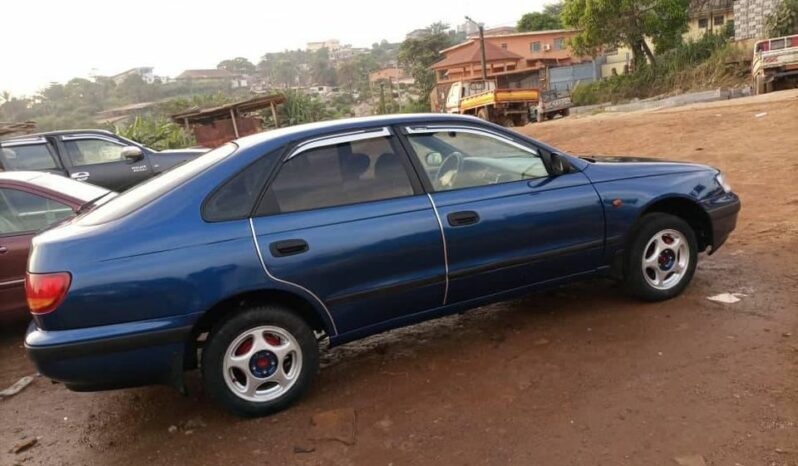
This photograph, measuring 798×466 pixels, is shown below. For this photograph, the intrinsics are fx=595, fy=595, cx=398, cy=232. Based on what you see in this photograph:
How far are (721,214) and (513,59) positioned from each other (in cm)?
4612

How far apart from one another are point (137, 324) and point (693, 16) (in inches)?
1746

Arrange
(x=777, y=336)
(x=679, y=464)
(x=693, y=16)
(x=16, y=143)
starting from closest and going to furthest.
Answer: (x=679, y=464), (x=777, y=336), (x=16, y=143), (x=693, y=16)

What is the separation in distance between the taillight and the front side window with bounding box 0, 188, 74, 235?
7.13 feet

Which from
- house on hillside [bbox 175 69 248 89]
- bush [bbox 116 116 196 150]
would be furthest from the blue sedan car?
house on hillside [bbox 175 69 248 89]

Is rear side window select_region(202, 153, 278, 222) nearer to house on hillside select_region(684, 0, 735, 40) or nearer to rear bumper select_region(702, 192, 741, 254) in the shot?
rear bumper select_region(702, 192, 741, 254)

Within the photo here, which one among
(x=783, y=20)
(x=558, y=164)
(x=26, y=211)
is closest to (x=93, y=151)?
(x=26, y=211)

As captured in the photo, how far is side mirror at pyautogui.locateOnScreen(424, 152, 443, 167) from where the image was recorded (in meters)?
3.69

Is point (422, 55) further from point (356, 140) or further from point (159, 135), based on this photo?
point (356, 140)

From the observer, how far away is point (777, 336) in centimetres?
349

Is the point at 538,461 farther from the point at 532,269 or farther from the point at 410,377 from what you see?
the point at 532,269

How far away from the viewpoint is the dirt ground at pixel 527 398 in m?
2.73

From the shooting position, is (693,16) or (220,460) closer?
(220,460)

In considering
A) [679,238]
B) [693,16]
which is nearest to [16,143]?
[679,238]

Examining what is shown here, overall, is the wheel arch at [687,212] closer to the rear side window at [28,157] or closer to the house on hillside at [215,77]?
the rear side window at [28,157]
